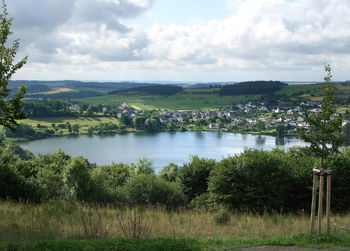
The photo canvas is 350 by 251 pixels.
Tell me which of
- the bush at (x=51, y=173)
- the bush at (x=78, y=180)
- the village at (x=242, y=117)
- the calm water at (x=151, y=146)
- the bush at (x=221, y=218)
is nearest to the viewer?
the bush at (x=221, y=218)

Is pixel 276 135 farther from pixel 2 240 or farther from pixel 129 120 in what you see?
pixel 2 240

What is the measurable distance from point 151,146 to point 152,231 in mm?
81316

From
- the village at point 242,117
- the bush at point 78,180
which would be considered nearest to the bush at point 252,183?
the bush at point 78,180

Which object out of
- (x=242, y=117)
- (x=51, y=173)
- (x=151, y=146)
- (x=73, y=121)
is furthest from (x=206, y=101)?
(x=51, y=173)

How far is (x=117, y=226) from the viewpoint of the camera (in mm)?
7121

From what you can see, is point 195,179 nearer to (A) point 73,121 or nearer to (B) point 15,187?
(B) point 15,187

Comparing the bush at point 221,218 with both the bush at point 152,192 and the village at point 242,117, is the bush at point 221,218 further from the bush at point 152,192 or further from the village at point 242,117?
the village at point 242,117

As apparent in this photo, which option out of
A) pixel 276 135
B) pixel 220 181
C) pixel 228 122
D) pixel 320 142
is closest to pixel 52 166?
pixel 220 181

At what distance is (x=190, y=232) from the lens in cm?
736

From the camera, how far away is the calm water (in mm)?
72500

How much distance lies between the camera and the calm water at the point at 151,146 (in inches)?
2854

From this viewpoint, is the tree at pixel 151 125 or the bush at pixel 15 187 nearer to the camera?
the bush at pixel 15 187

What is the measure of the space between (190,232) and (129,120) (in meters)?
122

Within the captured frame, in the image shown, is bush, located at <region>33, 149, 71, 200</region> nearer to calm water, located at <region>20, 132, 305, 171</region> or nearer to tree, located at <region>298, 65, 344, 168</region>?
tree, located at <region>298, 65, 344, 168</region>
